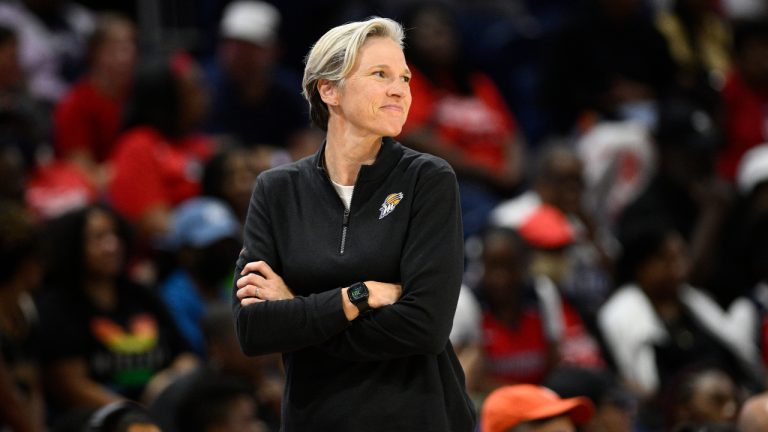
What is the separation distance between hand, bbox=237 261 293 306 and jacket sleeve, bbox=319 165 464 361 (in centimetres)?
18

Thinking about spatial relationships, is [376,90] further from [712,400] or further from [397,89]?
[712,400]

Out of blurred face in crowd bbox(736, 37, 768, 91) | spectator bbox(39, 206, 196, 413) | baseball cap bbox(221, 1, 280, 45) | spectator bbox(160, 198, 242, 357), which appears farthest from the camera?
blurred face in crowd bbox(736, 37, 768, 91)

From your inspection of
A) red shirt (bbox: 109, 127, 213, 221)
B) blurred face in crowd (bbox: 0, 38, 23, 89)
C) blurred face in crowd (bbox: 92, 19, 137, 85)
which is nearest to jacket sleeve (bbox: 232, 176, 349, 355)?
red shirt (bbox: 109, 127, 213, 221)

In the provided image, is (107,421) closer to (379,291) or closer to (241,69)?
(379,291)

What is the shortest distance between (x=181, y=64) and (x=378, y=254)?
5166 mm

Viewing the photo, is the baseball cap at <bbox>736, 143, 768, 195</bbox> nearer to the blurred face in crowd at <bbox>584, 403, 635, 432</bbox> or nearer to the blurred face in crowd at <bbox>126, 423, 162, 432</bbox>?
the blurred face in crowd at <bbox>584, 403, 635, 432</bbox>

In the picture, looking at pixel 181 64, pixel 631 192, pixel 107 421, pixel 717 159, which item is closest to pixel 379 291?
pixel 107 421

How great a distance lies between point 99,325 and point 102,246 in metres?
0.41

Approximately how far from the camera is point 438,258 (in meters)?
3.25

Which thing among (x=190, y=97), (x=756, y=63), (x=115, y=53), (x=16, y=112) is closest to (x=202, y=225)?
(x=190, y=97)

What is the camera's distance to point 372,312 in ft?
10.6

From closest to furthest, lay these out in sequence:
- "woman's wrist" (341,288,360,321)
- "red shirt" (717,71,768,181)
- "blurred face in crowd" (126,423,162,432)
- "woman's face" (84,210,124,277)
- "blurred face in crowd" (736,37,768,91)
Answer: "woman's wrist" (341,288,360,321)
"blurred face in crowd" (126,423,162,432)
"woman's face" (84,210,124,277)
"red shirt" (717,71,768,181)
"blurred face in crowd" (736,37,768,91)

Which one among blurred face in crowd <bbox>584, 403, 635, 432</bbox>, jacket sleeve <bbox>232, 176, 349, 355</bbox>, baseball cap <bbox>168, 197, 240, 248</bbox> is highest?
jacket sleeve <bbox>232, 176, 349, 355</bbox>

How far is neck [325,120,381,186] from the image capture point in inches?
133
